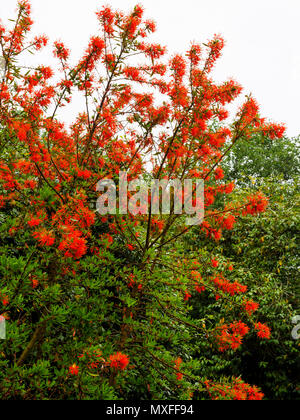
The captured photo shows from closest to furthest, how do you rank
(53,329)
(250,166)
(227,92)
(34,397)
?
(34,397) → (53,329) → (227,92) → (250,166)

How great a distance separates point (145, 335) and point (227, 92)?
2.70 metres

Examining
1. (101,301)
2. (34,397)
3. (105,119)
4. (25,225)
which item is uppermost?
(105,119)

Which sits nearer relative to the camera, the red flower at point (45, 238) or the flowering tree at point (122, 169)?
the red flower at point (45, 238)

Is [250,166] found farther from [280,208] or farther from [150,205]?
[150,205]

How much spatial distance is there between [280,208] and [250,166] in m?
10.4

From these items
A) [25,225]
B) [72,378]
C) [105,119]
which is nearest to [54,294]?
[72,378]

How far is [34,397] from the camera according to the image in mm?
2695

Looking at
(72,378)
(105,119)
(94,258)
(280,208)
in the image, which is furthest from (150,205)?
(280,208)

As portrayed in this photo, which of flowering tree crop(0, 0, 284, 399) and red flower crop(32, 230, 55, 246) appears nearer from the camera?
red flower crop(32, 230, 55, 246)

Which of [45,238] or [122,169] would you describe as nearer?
[45,238]

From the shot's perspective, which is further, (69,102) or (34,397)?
(69,102)

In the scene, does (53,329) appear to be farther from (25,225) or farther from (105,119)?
(105,119)

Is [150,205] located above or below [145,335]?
above
